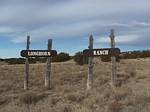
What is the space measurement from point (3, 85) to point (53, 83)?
2884mm

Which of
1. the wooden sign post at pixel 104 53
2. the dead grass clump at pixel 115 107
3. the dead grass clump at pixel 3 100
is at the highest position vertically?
the wooden sign post at pixel 104 53

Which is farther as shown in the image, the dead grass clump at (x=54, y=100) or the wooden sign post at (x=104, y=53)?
the wooden sign post at (x=104, y=53)

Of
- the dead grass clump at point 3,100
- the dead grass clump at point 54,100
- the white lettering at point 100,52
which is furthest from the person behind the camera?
the white lettering at point 100,52

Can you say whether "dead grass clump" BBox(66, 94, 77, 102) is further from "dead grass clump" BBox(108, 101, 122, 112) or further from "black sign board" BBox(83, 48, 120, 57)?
"black sign board" BBox(83, 48, 120, 57)

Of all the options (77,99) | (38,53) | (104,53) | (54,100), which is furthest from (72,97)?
(38,53)

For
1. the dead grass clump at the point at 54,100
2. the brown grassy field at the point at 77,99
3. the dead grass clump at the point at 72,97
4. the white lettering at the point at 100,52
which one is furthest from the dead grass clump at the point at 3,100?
the white lettering at the point at 100,52

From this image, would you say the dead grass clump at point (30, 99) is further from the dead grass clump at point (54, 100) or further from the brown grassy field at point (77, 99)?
the dead grass clump at point (54, 100)

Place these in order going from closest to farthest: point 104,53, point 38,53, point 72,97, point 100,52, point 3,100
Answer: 1. point 72,97
2. point 3,100
3. point 104,53
4. point 100,52
5. point 38,53

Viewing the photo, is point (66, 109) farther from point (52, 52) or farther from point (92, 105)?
point (52, 52)

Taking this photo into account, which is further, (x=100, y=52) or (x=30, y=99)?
(x=100, y=52)

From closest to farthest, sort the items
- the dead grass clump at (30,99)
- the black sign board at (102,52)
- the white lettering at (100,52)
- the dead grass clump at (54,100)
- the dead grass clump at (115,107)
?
the dead grass clump at (115,107) → the dead grass clump at (54,100) → the dead grass clump at (30,99) → the black sign board at (102,52) → the white lettering at (100,52)

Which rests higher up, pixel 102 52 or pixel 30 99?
pixel 102 52

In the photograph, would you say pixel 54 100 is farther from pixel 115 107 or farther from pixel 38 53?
pixel 38 53

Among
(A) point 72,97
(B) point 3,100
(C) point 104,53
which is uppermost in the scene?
(C) point 104,53
